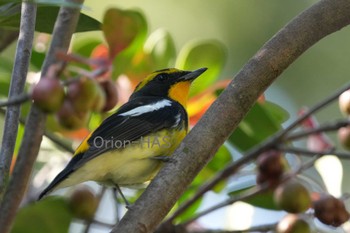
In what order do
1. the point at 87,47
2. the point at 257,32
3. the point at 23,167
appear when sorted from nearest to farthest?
the point at 23,167
the point at 87,47
the point at 257,32

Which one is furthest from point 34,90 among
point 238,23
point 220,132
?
point 238,23

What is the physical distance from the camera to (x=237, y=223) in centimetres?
289

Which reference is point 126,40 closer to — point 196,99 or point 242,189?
point 196,99

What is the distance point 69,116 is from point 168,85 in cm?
227

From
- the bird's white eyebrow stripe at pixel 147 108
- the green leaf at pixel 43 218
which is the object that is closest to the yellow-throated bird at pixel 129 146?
the bird's white eyebrow stripe at pixel 147 108

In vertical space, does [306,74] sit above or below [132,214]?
above

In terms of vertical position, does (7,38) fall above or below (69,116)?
above

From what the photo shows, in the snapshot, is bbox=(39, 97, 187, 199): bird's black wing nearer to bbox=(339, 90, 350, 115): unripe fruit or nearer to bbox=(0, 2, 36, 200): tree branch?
bbox=(0, 2, 36, 200): tree branch

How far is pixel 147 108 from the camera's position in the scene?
3.41 metres

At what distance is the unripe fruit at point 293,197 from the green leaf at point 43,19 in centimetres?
74

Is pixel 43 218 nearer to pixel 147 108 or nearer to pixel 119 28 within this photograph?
pixel 119 28

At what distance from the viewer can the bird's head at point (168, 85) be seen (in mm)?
3699

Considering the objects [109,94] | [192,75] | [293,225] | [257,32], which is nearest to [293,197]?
[293,225]

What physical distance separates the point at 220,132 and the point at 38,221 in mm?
586
